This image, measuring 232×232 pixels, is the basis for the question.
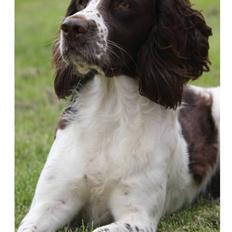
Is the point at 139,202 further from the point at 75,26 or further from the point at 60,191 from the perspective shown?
the point at 75,26

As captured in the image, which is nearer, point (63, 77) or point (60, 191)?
point (60, 191)

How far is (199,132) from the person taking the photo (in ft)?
19.2

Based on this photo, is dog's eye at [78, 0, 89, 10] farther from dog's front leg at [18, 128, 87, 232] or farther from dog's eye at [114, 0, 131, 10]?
dog's front leg at [18, 128, 87, 232]

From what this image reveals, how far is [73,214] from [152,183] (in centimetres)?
54

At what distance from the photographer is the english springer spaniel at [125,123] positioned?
4.80 m

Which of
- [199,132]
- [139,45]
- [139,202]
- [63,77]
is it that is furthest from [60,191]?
[199,132]

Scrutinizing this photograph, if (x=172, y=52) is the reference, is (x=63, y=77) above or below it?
below
